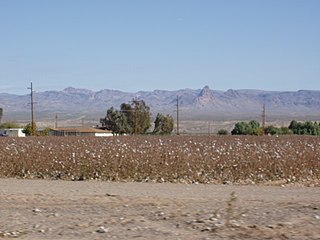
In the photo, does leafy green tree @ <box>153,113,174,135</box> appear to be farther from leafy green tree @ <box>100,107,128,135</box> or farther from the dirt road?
the dirt road

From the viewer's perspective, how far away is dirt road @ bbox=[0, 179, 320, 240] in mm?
11016

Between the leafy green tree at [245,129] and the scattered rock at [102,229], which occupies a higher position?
the scattered rock at [102,229]

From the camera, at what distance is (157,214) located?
1267 centimetres

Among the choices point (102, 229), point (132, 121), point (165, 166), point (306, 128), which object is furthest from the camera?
point (132, 121)

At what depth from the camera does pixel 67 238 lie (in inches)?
427

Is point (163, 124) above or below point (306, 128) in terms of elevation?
above

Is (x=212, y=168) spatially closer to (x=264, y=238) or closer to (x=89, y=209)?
(x=89, y=209)

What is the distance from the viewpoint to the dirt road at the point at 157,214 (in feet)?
36.1

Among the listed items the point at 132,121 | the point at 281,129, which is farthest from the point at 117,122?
the point at 281,129

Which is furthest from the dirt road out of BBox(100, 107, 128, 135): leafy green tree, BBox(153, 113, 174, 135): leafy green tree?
BBox(153, 113, 174, 135): leafy green tree

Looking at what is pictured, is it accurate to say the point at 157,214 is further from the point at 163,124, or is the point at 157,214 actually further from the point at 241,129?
the point at 163,124

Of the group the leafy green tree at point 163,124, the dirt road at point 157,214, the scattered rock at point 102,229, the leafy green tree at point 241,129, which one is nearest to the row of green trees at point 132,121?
the leafy green tree at point 163,124

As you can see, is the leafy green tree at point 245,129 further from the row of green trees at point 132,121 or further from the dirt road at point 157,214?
the dirt road at point 157,214

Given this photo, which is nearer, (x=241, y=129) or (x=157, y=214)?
(x=157, y=214)
